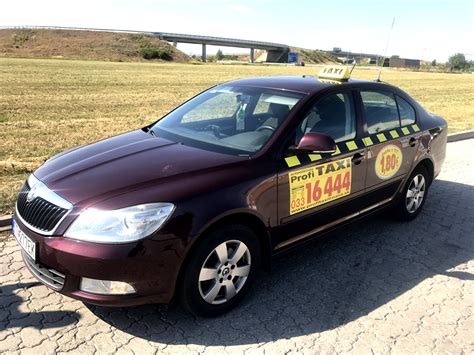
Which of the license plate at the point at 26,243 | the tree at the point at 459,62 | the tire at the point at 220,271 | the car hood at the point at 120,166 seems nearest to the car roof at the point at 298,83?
the car hood at the point at 120,166

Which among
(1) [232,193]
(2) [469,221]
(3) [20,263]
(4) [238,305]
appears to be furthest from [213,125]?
(2) [469,221]

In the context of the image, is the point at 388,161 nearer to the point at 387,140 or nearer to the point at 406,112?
the point at 387,140

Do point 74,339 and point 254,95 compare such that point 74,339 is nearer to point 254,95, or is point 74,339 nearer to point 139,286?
point 139,286

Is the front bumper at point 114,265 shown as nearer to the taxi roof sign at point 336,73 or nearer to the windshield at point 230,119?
the windshield at point 230,119

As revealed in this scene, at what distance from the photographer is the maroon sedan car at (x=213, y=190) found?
2721 mm

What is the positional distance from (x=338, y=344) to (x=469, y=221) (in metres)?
3.16

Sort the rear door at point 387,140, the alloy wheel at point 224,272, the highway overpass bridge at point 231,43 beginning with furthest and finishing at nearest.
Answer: the highway overpass bridge at point 231,43 < the rear door at point 387,140 < the alloy wheel at point 224,272

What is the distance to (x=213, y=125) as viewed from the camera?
13.3 feet

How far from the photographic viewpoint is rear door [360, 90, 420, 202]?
14.0ft

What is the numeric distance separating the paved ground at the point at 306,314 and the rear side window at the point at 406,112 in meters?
1.35

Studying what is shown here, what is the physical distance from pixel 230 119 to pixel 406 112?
207 centimetres

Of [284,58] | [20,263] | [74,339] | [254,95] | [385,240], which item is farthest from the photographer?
[284,58]

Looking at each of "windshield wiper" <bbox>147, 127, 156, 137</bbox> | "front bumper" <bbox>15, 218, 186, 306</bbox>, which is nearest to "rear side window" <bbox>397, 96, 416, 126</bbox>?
"windshield wiper" <bbox>147, 127, 156, 137</bbox>

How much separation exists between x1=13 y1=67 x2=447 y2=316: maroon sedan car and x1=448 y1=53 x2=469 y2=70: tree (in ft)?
401
